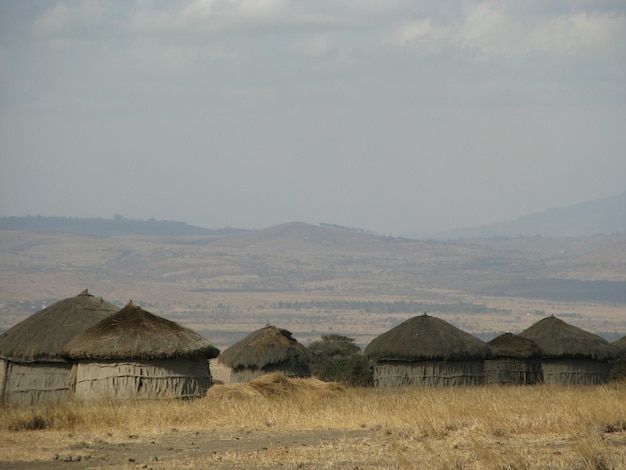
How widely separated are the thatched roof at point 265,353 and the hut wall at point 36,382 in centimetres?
903

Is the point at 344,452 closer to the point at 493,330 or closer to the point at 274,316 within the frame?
the point at 493,330

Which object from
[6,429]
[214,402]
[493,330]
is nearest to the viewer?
[6,429]

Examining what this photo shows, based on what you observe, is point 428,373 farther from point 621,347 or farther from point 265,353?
point 621,347

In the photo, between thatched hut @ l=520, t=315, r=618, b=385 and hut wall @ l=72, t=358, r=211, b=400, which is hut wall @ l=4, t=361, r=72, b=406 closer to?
hut wall @ l=72, t=358, r=211, b=400

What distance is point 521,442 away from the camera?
573 inches

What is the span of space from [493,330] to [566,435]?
374ft

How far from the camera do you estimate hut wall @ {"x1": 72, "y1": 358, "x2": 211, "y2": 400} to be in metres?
20.2

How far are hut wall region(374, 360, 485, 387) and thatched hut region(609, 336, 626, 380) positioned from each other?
598cm

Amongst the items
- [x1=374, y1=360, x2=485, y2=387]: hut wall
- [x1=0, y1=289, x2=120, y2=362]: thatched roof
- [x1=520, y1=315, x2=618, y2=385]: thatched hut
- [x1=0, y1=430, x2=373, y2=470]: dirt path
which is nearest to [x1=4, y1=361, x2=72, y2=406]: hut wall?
[x1=0, y1=289, x2=120, y2=362]: thatched roof

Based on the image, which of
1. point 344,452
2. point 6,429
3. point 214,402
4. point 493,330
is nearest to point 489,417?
point 344,452

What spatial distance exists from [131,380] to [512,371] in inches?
563

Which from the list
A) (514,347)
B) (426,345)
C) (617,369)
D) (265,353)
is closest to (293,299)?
(617,369)

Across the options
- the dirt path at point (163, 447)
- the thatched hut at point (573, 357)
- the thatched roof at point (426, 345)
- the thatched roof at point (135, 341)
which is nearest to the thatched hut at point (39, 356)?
the thatched roof at point (135, 341)

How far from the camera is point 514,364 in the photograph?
31.9 metres
